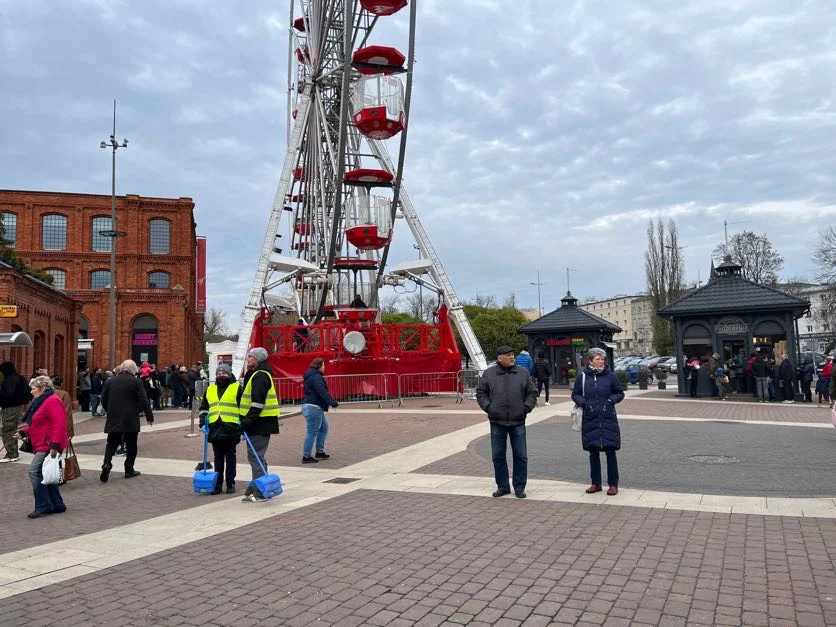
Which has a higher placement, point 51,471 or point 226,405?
point 226,405

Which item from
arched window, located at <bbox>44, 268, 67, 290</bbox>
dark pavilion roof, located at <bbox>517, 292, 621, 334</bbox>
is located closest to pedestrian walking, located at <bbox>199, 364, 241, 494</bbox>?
dark pavilion roof, located at <bbox>517, 292, 621, 334</bbox>

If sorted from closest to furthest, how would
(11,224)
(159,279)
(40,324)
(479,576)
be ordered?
(479,576) < (40,324) < (11,224) < (159,279)

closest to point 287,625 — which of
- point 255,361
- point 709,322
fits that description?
point 255,361

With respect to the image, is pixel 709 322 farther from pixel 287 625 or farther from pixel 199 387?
pixel 287 625

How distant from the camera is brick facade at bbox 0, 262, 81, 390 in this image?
1831cm

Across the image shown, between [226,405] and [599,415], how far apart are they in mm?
4373

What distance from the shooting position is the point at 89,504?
7871 mm

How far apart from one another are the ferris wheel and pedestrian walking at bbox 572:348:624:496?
15900mm

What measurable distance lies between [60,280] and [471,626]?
52.5 meters

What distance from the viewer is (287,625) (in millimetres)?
3904

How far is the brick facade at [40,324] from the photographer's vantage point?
18312 mm

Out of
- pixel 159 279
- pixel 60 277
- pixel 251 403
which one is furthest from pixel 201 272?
pixel 251 403

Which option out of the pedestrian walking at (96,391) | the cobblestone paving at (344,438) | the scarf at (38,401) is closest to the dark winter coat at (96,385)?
the pedestrian walking at (96,391)

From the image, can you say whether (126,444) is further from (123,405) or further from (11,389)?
(11,389)
